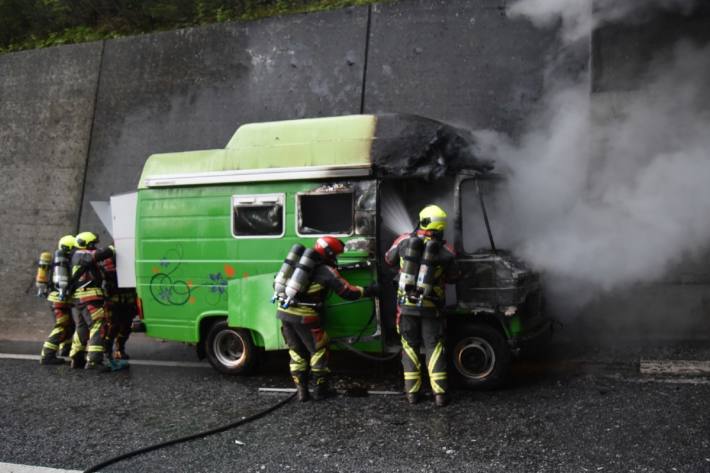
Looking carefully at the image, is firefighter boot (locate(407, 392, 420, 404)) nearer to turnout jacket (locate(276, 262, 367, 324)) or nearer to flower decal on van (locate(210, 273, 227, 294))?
turnout jacket (locate(276, 262, 367, 324))

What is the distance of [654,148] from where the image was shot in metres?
8.47

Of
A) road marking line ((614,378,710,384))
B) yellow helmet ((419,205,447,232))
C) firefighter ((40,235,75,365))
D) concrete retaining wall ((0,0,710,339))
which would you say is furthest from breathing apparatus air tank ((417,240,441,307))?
firefighter ((40,235,75,365))

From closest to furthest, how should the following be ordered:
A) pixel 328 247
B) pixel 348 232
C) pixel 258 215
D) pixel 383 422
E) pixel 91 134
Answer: pixel 383 422
pixel 328 247
pixel 348 232
pixel 258 215
pixel 91 134

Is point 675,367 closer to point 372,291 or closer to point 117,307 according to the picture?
point 372,291

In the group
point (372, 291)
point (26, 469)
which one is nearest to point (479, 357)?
point (372, 291)

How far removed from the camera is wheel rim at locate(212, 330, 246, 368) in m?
7.94

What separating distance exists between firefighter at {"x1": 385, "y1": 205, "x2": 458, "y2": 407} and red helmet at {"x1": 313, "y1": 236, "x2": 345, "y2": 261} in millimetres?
652

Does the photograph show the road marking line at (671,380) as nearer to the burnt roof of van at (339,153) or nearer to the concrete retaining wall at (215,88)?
the burnt roof of van at (339,153)

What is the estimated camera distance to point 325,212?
23.8 feet

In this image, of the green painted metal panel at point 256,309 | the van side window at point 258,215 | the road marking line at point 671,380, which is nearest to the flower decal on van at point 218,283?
the green painted metal panel at point 256,309

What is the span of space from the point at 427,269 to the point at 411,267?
0.16 meters

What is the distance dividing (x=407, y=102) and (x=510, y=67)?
169 centimetres

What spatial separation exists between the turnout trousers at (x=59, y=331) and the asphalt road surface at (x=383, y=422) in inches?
38.0

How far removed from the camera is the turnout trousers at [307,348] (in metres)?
6.79
